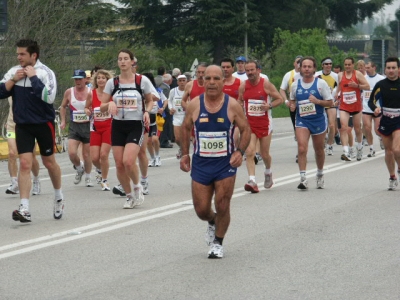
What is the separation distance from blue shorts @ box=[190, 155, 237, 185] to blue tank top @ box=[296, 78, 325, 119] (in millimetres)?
6036

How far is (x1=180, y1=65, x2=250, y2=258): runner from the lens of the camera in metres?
9.73

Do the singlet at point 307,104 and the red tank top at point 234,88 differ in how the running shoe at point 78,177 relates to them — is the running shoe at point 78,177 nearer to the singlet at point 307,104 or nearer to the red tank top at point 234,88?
the red tank top at point 234,88

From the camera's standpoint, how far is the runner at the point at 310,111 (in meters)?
15.6

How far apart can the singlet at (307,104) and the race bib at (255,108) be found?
53 cm

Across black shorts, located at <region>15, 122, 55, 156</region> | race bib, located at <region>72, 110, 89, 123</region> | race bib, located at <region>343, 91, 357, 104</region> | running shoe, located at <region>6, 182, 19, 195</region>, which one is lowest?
running shoe, located at <region>6, 182, 19, 195</region>

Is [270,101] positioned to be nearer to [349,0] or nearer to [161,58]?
[161,58]

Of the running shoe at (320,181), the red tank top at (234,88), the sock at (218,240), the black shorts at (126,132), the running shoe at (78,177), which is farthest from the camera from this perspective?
the running shoe at (78,177)

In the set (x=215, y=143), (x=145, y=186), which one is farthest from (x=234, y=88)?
(x=215, y=143)

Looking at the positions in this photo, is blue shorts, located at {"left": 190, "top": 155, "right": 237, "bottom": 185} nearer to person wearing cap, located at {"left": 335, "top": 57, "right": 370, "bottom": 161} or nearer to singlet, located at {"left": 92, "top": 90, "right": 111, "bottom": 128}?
singlet, located at {"left": 92, "top": 90, "right": 111, "bottom": 128}

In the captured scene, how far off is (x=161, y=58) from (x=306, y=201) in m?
51.2

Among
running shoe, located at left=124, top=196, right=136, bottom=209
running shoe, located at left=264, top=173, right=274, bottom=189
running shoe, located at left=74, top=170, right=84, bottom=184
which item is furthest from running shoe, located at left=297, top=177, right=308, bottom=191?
running shoe, located at left=74, top=170, right=84, bottom=184

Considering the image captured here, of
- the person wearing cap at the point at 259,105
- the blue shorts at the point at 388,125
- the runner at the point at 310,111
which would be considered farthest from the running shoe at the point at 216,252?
the blue shorts at the point at 388,125

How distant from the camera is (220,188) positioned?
9.72m

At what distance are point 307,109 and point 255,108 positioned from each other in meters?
0.77
